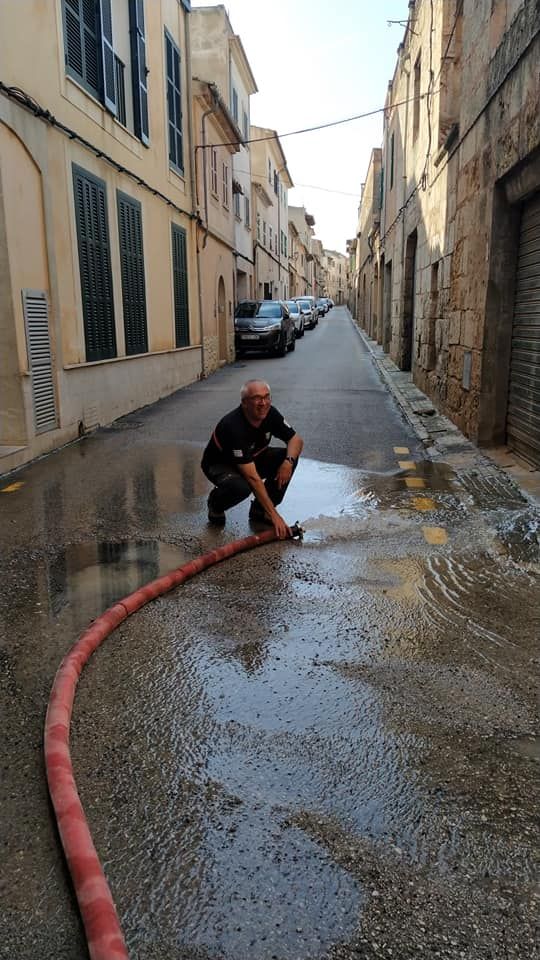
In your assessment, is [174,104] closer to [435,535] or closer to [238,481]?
[238,481]

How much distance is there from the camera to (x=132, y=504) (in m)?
6.46

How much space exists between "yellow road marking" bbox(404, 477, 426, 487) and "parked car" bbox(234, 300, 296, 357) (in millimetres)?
16683

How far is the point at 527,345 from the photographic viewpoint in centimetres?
742

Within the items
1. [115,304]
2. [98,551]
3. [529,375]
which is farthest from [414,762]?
[115,304]

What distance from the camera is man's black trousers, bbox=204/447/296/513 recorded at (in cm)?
559

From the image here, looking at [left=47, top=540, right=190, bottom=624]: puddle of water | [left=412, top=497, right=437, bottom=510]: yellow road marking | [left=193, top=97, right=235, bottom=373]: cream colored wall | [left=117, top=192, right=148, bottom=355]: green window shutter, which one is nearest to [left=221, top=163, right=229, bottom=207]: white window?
[left=193, top=97, right=235, bottom=373]: cream colored wall

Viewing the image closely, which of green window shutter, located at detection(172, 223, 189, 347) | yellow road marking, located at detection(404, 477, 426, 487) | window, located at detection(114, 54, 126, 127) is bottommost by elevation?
yellow road marking, located at detection(404, 477, 426, 487)

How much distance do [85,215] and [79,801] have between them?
913 cm

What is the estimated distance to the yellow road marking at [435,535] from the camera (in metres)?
5.27

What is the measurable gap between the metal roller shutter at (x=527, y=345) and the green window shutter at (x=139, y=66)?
7.70 metres

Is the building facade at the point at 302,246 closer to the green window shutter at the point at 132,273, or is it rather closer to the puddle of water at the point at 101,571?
the green window shutter at the point at 132,273

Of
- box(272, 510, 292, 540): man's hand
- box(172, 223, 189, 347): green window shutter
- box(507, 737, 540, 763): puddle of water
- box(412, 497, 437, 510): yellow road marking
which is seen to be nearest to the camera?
box(507, 737, 540, 763): puddle of water

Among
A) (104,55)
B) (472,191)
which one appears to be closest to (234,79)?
(104,55)

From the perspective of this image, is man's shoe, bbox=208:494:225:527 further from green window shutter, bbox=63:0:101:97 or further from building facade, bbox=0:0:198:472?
green window shutter, bbox=63:0:101:97
